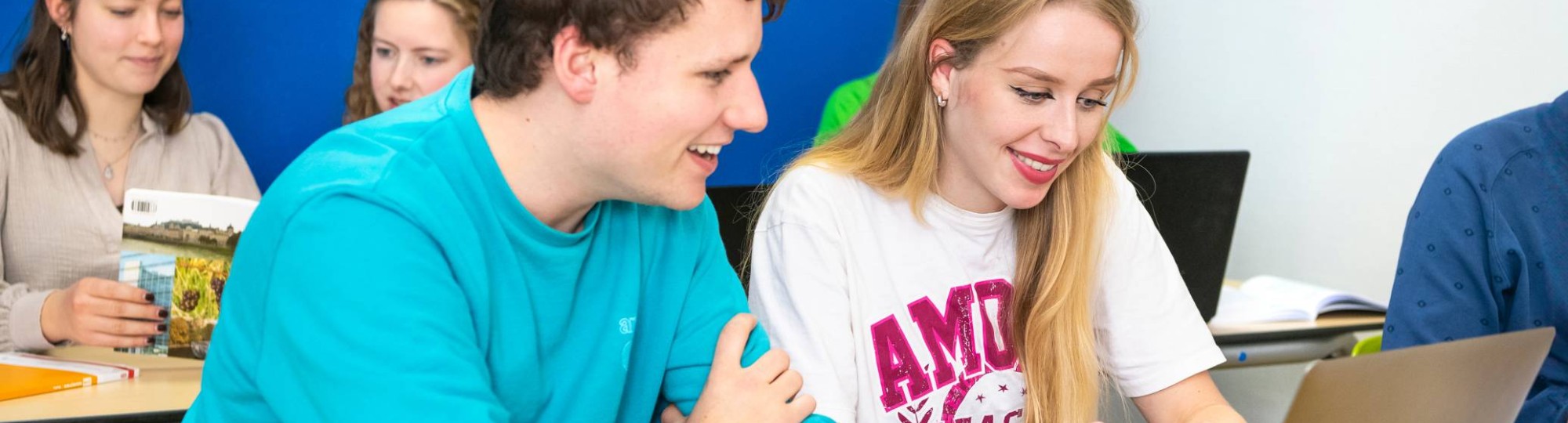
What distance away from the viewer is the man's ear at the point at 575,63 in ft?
3.26

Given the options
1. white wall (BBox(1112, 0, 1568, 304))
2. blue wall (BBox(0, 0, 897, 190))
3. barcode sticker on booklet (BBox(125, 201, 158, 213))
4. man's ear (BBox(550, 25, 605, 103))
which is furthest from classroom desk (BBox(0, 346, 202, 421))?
white wall (BBox(1112, 0, 1568, 304))

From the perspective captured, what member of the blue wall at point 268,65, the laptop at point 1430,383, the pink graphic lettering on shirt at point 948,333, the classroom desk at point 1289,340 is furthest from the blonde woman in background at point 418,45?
the laptop at point 1430,383

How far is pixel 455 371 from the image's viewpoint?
94cm

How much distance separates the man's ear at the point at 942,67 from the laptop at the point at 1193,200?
18.4 inches

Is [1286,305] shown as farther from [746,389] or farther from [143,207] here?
[143,207]

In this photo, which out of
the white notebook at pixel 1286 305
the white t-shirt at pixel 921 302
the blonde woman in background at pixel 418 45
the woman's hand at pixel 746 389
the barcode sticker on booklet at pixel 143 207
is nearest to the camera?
the woman's hand at pixel 746 389

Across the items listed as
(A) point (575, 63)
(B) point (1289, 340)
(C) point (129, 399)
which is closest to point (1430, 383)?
(A) point (575, 63)

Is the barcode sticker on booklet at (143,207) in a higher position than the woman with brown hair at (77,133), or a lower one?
lower

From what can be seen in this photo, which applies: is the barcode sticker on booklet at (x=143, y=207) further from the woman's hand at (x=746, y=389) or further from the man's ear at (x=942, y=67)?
the man's ear at (x=942, y=67)

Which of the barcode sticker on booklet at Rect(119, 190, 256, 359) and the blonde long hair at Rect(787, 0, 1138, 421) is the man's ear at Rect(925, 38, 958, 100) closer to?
the blonde long hair at Rect(787, 0, 1138, 421)

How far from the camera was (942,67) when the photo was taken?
5.05 ft

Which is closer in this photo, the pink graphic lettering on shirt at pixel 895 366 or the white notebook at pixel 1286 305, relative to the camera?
the pink graphic lettering on shirt at pixel 895 366

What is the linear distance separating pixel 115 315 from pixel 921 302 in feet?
3.53

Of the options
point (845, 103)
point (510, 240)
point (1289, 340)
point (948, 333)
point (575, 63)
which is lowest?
point (1289, 340)
